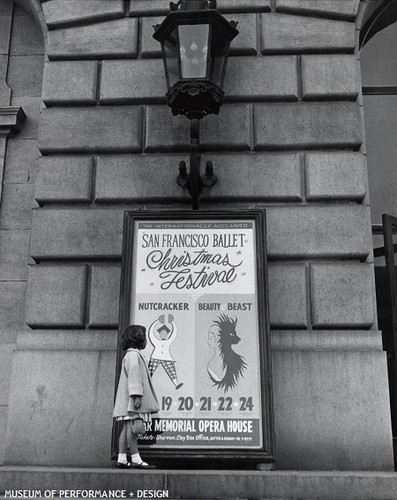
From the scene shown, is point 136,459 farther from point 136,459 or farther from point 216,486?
point 216,486

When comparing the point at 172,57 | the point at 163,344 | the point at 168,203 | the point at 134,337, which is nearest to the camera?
the point at 134,337

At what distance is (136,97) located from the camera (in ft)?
27.0

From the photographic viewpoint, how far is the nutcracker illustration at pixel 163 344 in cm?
652

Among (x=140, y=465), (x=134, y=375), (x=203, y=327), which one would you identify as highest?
(x=203, y=327)

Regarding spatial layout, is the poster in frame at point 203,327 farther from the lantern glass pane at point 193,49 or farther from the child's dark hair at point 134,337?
the lantern glass pane at point 193,49

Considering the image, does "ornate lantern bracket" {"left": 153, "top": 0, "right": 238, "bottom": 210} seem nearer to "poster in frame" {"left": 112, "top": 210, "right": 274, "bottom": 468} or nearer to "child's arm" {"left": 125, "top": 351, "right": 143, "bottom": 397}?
"poster in frame" {"left": 112, "top": 210, "right": 274, "bottom": 468}

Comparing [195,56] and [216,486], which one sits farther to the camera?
[195,56]

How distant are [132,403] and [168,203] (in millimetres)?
2875

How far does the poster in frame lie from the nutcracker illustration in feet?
0.03

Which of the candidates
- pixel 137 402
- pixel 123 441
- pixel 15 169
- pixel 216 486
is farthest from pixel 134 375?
pixel 15 169

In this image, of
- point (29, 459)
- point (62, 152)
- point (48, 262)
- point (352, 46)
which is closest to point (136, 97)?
point (62, 152)

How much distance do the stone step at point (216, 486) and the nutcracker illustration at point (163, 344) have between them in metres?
1.16

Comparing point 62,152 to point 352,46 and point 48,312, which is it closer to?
point 48,312

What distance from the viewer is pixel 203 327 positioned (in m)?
6.68
